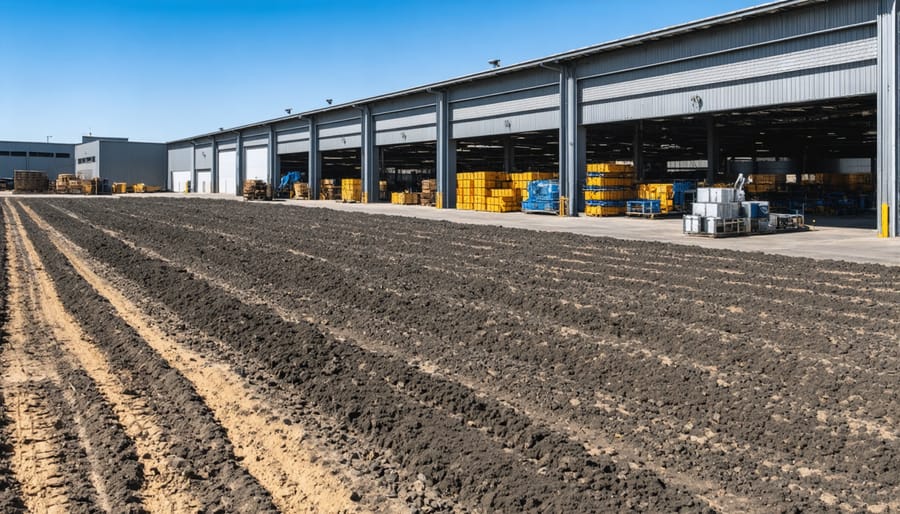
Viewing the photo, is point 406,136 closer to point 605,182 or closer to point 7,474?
point 605,182

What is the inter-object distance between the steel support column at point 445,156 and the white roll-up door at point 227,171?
34752mm

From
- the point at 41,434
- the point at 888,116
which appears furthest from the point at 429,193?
the point at 41,434

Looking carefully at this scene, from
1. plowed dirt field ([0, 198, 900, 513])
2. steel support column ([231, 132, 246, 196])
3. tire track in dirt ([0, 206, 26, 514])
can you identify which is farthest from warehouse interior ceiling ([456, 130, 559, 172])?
tire track in dirt ([0, 206, 26, 514])

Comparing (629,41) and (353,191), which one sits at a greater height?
(629,41)

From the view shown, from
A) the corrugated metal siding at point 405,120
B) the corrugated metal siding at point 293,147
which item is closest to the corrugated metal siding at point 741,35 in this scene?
the corrugated metal siding at point 405,120

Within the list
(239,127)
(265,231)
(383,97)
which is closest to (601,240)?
(265,231)

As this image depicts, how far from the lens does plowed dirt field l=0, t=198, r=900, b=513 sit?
4.72m

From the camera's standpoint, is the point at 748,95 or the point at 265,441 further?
the point at 748,95

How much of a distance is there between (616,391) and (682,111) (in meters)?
22.4

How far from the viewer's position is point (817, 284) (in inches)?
502

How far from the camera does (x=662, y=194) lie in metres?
33.0

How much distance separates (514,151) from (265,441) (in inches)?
2005

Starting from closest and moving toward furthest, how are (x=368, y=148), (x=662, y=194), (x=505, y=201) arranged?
1. (x=662, y=194)
2. (x=505, y=201)
3. (x=368, y=148)

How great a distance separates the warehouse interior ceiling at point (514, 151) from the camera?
1722 inches
